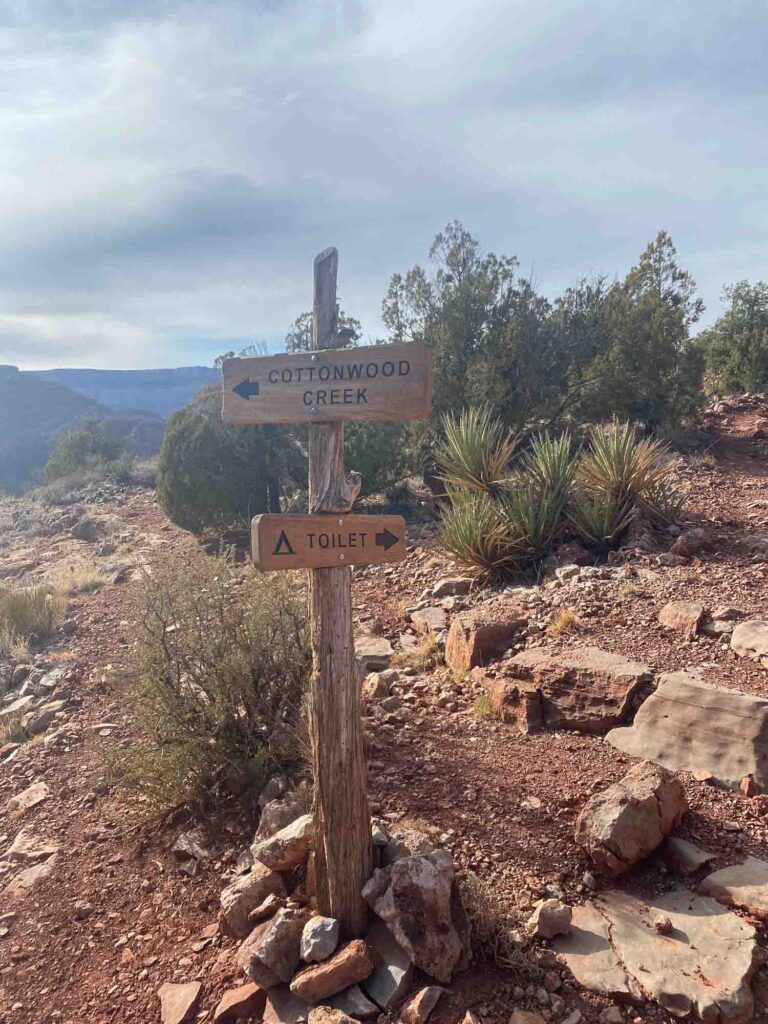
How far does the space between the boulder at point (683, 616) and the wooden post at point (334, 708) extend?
3084 millimetres

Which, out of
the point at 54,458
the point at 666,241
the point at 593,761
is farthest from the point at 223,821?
the point at 54,458

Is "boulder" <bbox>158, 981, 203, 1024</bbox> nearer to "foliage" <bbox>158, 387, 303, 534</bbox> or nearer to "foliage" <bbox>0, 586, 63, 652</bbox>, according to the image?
"foliage" <bbox>0, 586, 63, 652</bbox>

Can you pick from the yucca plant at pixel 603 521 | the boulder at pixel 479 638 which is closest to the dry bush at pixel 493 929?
the boulder at pixel 479 638

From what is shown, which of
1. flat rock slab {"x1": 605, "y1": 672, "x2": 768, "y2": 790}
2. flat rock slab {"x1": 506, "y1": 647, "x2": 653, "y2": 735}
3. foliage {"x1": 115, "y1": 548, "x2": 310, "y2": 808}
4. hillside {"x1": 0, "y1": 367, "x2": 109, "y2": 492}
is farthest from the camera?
hillside {"x1": 0, "y1": 367, "x2": 109, "y2": 492}

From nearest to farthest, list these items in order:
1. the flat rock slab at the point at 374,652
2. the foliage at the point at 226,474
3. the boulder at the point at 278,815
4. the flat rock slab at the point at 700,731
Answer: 1. the boulder at the point at 278,815
2. the flat rock slab at the point at 700,731
3. the flat rock slab at the point at 374,652
4. the foliage at the point at 226,474

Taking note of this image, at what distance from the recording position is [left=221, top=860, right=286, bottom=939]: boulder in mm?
3131

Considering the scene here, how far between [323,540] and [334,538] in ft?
0.16

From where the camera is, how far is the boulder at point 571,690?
4.36 meters

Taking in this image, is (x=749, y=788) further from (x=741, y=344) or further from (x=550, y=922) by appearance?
(x=741, y=344)

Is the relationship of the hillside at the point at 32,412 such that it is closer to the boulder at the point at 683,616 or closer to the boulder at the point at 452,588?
the boulder at the point at 452,588

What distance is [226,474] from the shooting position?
1141cm

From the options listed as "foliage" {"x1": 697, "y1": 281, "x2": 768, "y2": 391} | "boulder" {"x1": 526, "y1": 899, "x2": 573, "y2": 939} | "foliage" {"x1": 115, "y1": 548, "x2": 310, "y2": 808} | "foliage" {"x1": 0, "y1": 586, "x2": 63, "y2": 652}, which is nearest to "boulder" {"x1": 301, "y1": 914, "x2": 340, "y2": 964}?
"boulder" {"x1": 526, "y1": 899, "x2": 573, "y2": 939}

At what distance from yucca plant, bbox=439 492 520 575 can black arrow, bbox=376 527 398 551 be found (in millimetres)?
4383

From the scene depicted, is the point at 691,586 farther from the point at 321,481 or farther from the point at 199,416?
the point at 199,416
